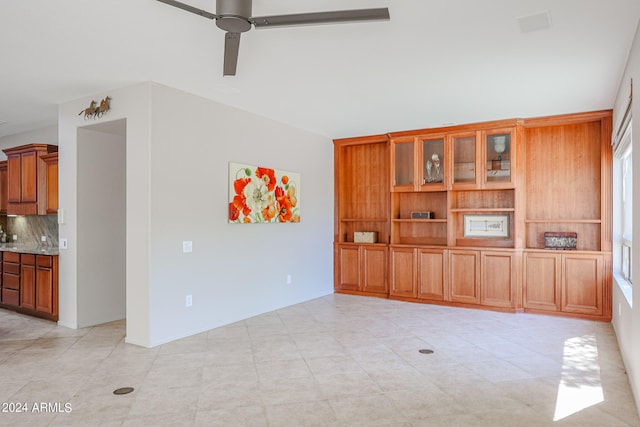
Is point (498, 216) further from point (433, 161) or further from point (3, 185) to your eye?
point (3, 185)

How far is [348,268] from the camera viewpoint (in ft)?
23.0

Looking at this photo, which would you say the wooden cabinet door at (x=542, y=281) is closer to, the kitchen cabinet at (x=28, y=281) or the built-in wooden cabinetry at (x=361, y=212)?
the built-in wooden cabinetry at (x=361, y=212)

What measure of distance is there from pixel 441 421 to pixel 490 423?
301 millimetres

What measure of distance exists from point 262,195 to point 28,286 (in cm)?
320

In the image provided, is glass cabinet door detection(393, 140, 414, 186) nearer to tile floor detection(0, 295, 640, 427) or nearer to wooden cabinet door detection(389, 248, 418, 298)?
wooden cabinet door detection(389, 248, 418, 298)

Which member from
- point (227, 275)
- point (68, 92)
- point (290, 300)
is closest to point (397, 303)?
point (290, 300)

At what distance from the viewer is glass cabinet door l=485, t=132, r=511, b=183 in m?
5.74

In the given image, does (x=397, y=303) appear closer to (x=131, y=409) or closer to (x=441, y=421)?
(x=441, y=421)

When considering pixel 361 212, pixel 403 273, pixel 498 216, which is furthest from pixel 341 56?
pixel 361 212

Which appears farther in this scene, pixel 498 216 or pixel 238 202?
pixel 498 216

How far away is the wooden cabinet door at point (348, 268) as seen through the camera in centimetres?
695

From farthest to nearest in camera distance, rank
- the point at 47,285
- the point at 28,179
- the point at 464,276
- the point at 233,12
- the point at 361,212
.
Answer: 1. the point at 361,212
2. the point at 464,276
3. the point at 28,179
4. the point at 47,285
5. the point at 233,12

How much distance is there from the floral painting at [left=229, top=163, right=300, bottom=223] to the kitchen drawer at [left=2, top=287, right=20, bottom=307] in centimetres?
319

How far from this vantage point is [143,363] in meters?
3.62
